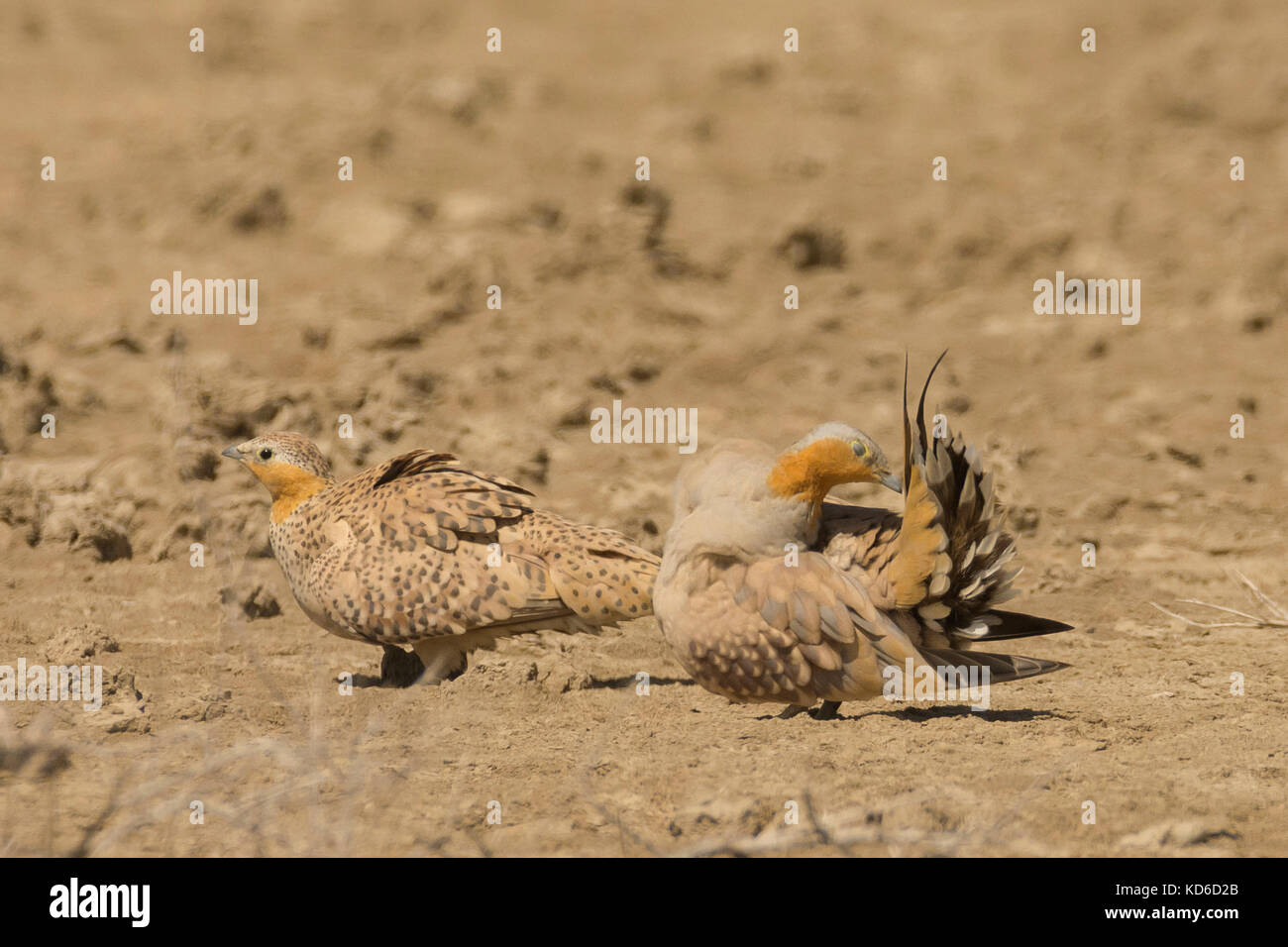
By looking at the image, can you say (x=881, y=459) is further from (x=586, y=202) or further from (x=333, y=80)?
(x=333, y=80)

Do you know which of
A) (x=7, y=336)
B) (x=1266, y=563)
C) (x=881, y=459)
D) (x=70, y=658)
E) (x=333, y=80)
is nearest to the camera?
(x=881, y=459)

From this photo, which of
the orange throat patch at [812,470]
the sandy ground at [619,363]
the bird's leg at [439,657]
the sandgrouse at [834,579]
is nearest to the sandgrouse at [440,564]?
the bird's leg at [439,657]

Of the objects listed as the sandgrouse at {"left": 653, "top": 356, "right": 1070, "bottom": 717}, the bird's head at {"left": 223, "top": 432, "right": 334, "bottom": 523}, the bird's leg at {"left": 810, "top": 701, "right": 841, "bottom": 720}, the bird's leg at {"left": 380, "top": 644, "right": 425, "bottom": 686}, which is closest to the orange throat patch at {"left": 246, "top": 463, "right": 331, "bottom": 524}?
the bird's head at {"left": 223, "top": 432, "right": 334, "bottom": 523}

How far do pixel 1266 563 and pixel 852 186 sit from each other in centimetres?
574

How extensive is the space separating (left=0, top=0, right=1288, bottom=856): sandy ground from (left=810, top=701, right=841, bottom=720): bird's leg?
0.05 m

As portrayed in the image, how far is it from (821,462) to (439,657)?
171 cm

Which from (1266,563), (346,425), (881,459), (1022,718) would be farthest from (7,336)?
(1266,563)

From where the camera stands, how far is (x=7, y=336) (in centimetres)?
915

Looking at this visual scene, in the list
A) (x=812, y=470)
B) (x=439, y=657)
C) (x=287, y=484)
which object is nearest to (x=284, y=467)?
(x=287, y=484)

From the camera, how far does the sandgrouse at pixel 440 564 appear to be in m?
5.57

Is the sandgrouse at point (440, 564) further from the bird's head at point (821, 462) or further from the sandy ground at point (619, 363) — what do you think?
the bird's head at point (821, 462)

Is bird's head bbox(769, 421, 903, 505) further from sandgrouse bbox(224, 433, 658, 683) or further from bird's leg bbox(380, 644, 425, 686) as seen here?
bird's leg bbox(380, 644, 425, 686)

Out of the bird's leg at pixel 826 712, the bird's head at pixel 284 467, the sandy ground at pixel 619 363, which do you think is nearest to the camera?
the sandy ground at pixel 619 363

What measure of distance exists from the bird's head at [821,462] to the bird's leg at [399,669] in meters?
1.63
